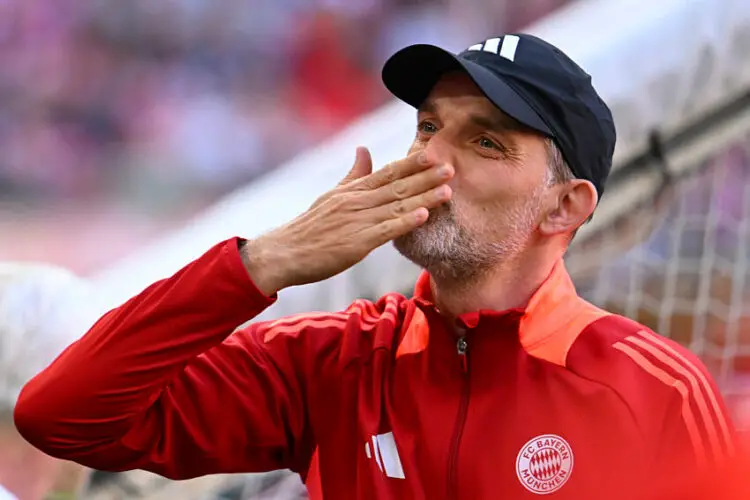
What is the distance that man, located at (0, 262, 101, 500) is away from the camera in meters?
1.56

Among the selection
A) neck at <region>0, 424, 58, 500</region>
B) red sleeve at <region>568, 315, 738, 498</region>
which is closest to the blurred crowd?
neck at <region>0, 424, 58, 500</region>

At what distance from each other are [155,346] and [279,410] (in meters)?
0.20

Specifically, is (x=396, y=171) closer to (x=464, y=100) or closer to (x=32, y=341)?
(x=464, y=100)

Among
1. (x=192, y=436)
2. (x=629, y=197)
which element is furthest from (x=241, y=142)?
(x=192, y=436)

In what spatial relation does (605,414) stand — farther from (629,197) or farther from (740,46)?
(740,46)

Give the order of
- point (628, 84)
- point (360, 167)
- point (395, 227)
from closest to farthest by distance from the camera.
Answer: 1. point (395, 227)
2. point (360, 167)
3. point (628, 84)

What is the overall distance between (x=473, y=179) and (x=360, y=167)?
12 centimetres

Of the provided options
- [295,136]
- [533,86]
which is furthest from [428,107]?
[295,136]

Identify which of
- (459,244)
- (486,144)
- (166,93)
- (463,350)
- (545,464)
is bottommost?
(545,464)

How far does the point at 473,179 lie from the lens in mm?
1026

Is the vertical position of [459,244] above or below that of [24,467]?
above

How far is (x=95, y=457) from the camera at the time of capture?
998 mm

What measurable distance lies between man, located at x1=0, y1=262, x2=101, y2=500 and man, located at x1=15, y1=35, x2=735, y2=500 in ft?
1.91

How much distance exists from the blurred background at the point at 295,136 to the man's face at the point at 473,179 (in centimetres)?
65
